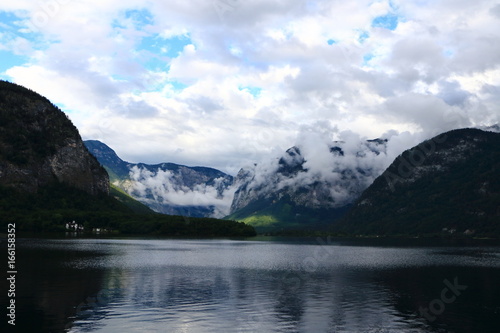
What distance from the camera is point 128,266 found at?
12562 cm

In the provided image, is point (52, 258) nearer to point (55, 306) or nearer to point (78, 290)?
point (78, 290)

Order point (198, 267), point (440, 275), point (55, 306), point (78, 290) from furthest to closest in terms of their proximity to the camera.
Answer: point (198, 267) < point (440, 275) < point (78, 290) < point (55, 306)

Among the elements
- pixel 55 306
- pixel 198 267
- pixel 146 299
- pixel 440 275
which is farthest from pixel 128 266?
pixel 440 275

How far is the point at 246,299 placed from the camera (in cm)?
7988

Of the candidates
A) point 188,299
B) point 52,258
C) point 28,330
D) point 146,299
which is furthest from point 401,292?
point 52,258

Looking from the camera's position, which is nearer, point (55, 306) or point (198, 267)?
point (55, 306)

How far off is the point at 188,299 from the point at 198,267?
5233cm

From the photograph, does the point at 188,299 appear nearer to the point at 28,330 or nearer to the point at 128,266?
the point at 28,330

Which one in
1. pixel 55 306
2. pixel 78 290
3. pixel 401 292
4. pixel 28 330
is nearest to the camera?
pixel 28 330

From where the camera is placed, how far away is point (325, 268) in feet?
443

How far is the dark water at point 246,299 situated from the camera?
60.6 m

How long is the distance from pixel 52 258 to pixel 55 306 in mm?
73021

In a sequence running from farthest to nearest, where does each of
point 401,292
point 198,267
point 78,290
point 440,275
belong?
point 198,267
point 440,275
point 401,292
point 78,290

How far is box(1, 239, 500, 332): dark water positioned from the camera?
60.6 m
